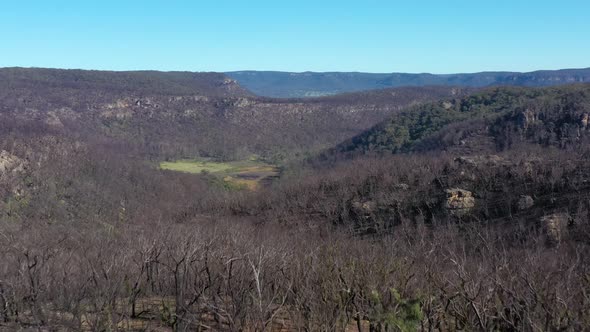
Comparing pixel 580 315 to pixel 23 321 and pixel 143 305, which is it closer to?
pixel 143 305

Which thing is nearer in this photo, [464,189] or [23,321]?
[23,321]

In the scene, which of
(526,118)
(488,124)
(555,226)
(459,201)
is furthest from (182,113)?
(555,226)

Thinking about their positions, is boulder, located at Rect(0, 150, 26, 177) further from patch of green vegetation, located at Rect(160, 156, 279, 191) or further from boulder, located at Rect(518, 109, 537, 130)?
boulder, located at Rect(518, 109, 537, 130)

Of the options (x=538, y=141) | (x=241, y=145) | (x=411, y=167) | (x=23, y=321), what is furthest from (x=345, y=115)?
(x=23, y=321)

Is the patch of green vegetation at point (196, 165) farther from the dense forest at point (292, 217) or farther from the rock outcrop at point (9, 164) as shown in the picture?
the rock outcrop at point (9, 164)

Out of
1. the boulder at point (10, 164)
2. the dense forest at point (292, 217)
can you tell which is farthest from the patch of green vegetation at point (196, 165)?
the boulder at point (10, 164)

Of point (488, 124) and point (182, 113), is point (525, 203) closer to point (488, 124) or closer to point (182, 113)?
point (488, 124)

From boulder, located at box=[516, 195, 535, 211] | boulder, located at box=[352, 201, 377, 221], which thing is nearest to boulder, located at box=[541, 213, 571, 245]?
boulder, located at box=[516, 195, 535, 211]
